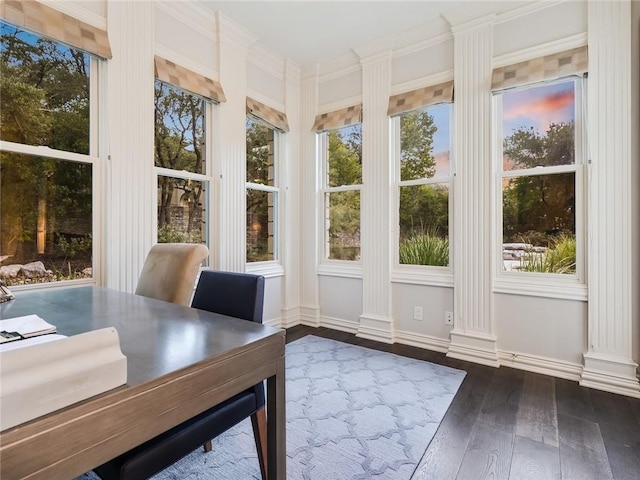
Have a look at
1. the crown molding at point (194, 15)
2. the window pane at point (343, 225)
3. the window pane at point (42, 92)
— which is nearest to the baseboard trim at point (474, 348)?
the window pane at point (343, 225)

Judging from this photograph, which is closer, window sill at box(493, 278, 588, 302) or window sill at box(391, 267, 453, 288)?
window sill at box(493, 278, 588, 302)

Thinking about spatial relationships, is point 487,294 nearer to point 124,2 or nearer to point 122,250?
point 122,250

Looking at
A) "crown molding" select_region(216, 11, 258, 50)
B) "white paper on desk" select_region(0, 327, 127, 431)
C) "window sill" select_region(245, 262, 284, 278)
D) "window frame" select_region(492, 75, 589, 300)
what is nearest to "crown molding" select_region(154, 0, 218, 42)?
"crown molding" select_region(216, 11, 258, 50)

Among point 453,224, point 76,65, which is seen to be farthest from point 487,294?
point 76,65

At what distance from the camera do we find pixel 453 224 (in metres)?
3.06

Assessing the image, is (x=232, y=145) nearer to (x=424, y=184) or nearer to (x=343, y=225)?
A: (x=343, y=225)

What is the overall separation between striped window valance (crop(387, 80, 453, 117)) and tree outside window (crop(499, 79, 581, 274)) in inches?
19.0

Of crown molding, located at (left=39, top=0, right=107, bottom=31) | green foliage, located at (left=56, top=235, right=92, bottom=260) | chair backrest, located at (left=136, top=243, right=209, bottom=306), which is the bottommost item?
chair backrest, located at (left=136, top=243, right=209, bottom=306)

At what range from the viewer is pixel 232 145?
3.22m

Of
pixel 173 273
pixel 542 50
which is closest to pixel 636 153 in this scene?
pixel 542 50

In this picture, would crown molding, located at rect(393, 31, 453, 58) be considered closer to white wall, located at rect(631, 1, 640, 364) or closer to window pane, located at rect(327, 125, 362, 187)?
window pane, located at rect(327, 125, 362, 187)

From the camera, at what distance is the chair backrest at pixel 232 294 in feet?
4.65

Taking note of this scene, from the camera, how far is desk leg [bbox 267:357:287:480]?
1.06m

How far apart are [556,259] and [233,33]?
3.54 m
